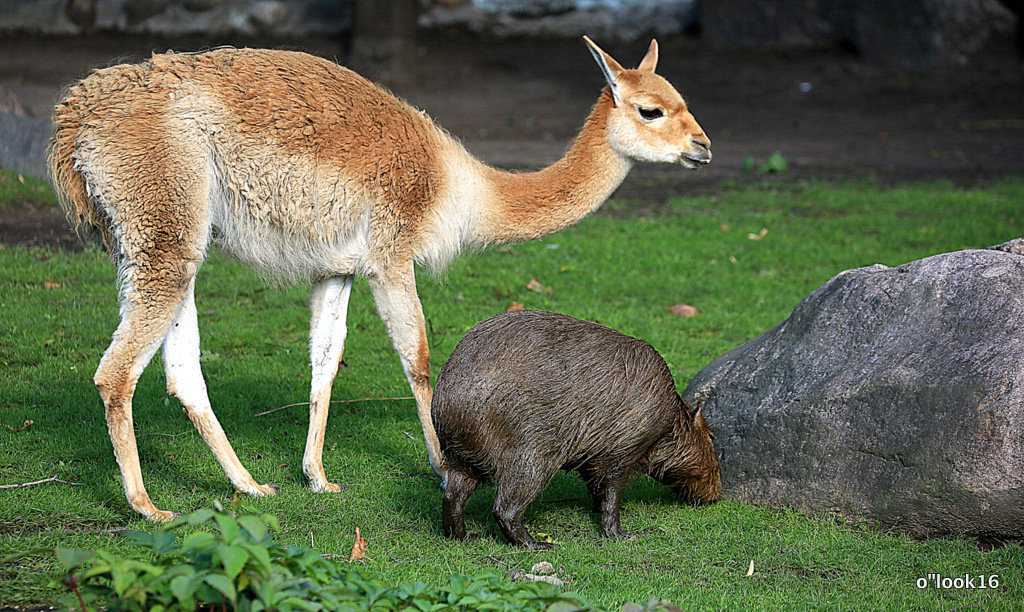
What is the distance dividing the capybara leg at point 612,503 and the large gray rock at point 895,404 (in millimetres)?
814

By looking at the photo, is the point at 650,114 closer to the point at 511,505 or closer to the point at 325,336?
the point at 325,336

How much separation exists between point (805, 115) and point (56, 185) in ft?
52.6

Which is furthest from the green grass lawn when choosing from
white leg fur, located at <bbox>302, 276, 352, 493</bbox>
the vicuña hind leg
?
white leg fur, located at <bbox>302, 276, 352, 493</bbox>

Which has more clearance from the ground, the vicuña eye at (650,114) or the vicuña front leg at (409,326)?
the vicuña eye at (650,114)

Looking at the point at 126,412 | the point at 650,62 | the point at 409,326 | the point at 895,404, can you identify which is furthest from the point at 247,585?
the point at 650,62

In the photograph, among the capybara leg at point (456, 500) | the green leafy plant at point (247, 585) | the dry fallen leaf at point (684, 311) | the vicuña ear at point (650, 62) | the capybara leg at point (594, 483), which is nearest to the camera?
the green leafy plant at point (247, 585)

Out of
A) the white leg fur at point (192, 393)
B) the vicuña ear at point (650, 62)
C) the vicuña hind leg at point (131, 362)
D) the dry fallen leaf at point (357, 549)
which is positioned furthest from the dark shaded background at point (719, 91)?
the dry fallen leaf at point (357, 549)

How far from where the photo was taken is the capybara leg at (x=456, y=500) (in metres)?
4.71

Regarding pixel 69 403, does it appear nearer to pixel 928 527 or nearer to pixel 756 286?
pixel 928 527

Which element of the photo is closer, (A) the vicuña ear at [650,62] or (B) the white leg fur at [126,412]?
(B) the white leg fur at [126,412]

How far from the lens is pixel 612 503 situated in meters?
4.88

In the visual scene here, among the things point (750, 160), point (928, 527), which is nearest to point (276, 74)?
point (928, 527)

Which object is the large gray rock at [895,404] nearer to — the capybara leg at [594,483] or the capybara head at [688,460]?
the capybara head at [688,460]

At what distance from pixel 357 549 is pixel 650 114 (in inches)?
115
